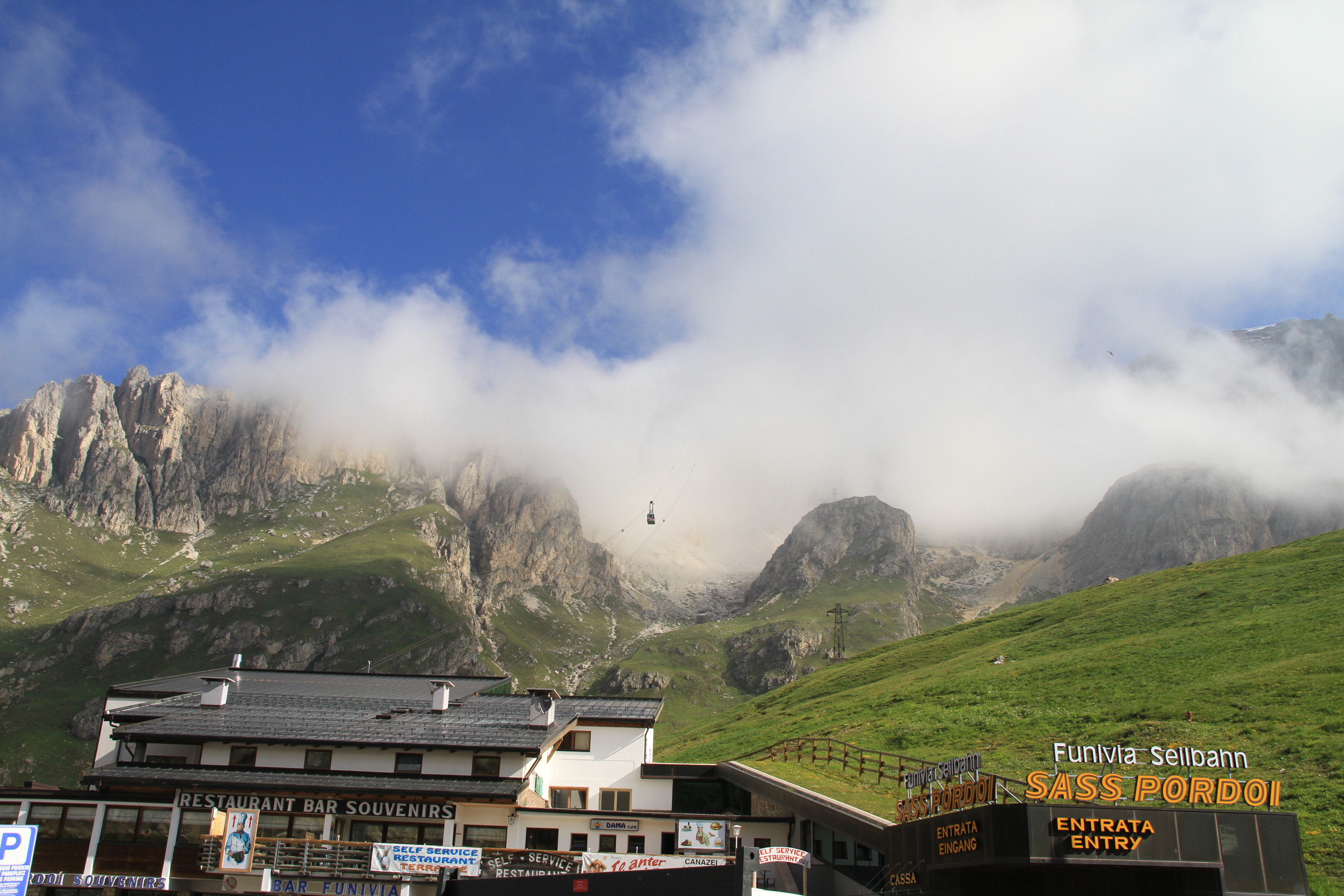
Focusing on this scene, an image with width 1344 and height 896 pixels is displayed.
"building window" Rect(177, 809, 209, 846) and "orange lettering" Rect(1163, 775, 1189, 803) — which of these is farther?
"building window" Rect(177, 809, 209, 846)

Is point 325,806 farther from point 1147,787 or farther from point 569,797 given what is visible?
point 1147,787

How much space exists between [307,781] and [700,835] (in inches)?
770

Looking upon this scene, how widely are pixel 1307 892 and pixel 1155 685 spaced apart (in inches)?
1400

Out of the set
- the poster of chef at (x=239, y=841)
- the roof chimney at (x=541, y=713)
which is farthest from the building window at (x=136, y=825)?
the roof chimney at (x=541, y=713)

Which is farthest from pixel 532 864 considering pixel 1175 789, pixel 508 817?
pixel 1175 789

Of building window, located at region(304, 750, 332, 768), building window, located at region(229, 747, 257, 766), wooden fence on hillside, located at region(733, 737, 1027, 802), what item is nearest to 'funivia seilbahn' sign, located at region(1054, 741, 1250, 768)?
wooden fence on hillside, located at region(733, 737, 1027, 802)

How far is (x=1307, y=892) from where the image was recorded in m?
26.0

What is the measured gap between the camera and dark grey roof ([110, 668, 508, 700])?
2260 inches

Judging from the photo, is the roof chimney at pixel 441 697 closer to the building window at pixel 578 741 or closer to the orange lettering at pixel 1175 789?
the building window at pixel 578 741

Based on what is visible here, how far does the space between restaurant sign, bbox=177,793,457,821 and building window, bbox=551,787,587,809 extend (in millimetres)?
9052

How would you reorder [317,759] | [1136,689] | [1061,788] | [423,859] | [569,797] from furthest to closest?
[1136,689] < [569,797] < [317,759] < [423,859] < [1061,788]

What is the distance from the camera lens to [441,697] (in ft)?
172

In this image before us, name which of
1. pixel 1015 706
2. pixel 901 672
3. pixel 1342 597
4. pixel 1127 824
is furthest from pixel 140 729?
pixel 1342 597

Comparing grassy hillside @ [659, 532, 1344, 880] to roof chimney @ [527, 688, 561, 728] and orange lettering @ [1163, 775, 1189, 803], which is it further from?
roof chimney @ [527, 688, 561, 728]
